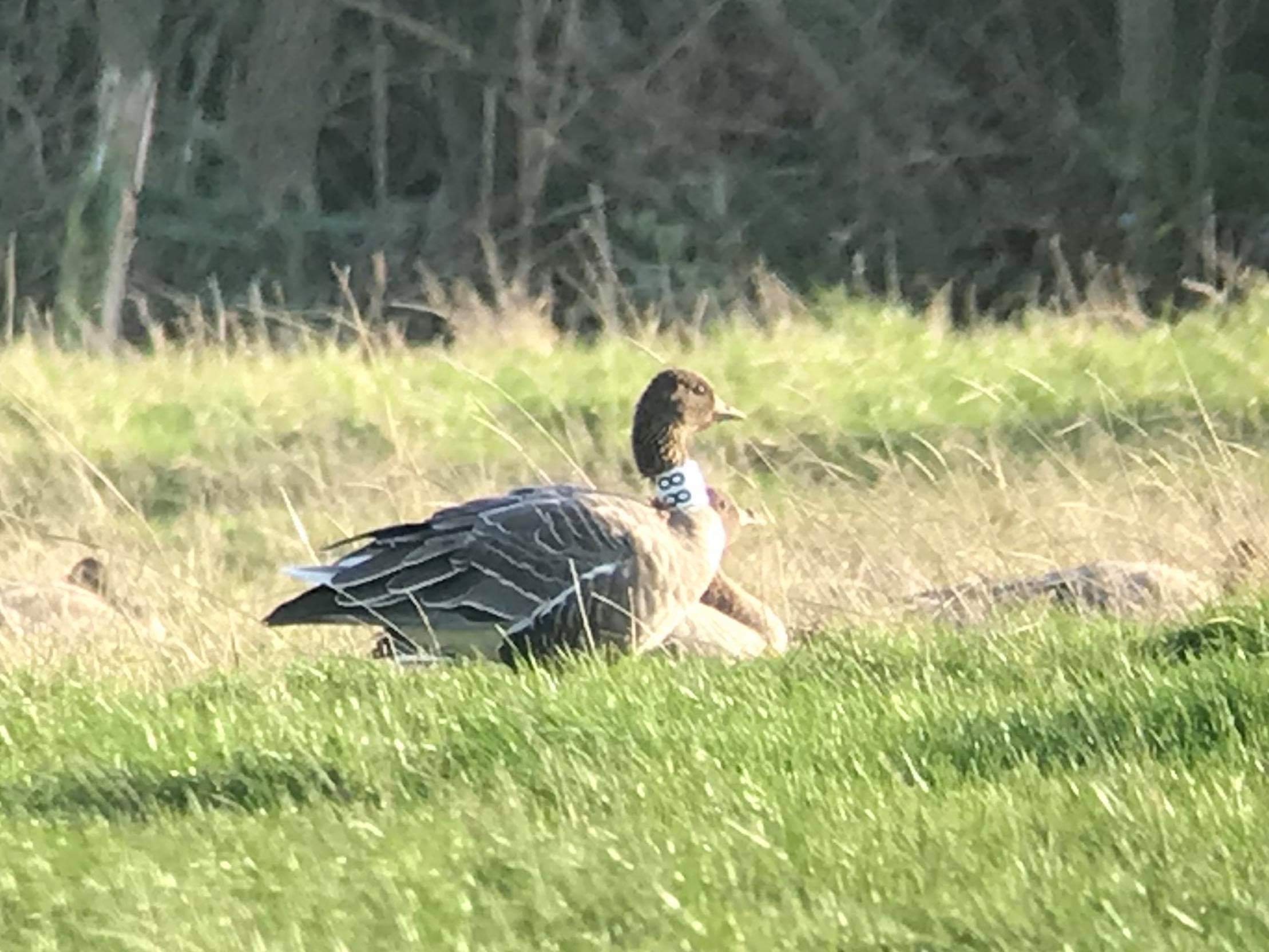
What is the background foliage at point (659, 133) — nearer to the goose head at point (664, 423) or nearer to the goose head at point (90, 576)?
the goose head at point (90, 576)

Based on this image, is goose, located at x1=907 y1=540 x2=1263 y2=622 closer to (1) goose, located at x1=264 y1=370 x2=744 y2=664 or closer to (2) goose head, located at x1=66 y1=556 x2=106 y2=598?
(1) goose, located at x1=264 y1=370 x2=744 y2=664

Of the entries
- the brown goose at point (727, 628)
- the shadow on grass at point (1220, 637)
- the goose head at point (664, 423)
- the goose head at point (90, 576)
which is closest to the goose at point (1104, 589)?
the brown goose at point (727, 628)

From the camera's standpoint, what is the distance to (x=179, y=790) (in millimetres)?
5266

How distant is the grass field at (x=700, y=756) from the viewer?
4219mm

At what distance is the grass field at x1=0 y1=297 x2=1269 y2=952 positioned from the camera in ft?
13.8

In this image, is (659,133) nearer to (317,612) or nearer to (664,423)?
(664,423)

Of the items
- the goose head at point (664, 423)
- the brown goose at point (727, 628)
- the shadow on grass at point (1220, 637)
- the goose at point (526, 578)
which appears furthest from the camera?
the goose head at point (664, 423)

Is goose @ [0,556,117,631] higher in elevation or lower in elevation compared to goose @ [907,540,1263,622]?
lower

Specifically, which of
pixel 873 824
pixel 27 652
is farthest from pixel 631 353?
pixel 873 824

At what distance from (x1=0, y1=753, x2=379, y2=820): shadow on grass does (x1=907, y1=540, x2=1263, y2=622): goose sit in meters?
2.35

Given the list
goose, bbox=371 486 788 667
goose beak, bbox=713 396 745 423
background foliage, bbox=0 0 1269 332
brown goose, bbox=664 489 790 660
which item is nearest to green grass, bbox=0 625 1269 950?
goose, bbox=371 486 788 667

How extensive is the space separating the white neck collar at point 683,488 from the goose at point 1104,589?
2.27 ft

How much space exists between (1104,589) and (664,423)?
58.1 inches

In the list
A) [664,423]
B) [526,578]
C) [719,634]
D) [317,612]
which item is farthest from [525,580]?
[664,423]
